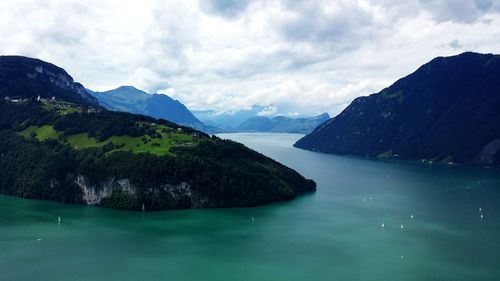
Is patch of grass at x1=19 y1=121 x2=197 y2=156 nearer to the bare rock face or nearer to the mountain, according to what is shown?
the mountain

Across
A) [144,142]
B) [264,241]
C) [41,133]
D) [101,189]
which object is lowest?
[264,241]

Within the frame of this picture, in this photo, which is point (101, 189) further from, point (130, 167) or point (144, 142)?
point (144, 142)

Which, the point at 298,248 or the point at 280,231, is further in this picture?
the point at 280,231

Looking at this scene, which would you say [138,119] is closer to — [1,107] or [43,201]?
[43,201]

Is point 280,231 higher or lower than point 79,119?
lower

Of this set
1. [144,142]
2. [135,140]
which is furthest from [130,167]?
[135,140]

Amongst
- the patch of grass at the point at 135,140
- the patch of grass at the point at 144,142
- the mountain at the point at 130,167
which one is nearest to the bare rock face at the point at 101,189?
the mountain at the point at 130,167

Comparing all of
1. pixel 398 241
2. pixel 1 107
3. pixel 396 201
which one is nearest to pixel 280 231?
pixel 398 241
